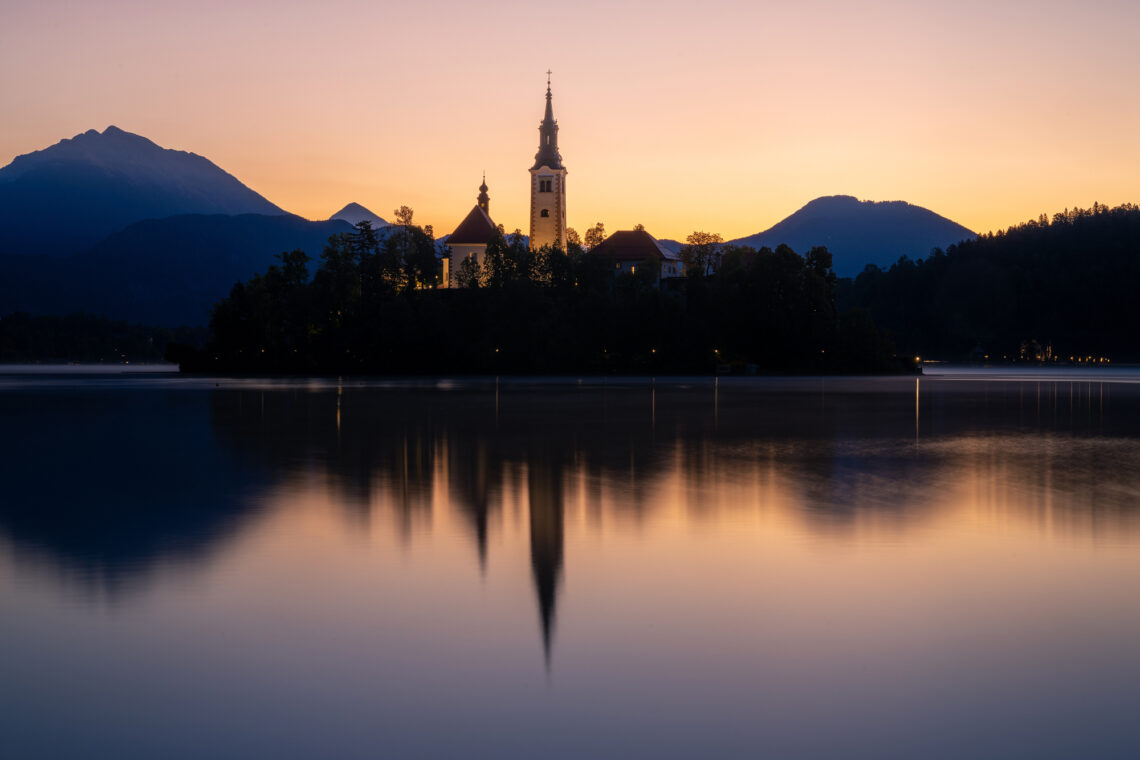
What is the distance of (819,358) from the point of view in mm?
127250

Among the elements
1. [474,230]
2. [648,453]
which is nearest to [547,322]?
[474,230]

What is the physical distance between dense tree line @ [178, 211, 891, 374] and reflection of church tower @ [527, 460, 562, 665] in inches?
4195

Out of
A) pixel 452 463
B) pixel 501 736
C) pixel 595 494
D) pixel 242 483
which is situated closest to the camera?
pixel 501 736

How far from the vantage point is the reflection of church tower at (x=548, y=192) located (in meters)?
153

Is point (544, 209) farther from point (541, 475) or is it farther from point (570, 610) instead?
point (570, 610)

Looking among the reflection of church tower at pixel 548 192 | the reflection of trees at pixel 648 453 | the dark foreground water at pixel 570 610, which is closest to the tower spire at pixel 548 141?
the reflection of church tower at pixel 548 192

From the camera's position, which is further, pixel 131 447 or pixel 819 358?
pixel 819 358

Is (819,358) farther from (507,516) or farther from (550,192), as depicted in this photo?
(507,516)

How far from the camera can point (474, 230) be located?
162 metres

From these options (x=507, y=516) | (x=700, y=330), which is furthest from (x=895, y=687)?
(x=700, y=330)

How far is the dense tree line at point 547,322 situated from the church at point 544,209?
16.9m

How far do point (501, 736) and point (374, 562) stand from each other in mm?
5709

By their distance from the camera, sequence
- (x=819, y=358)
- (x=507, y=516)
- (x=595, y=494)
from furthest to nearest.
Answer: (x=819, y=358) → (x=595, y=494) → (x=507, y=516)

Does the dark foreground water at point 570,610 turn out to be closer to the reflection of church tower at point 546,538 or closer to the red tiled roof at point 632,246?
the reflection of church tower at point 546,538
